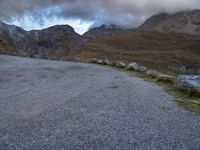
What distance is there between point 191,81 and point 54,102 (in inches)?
370

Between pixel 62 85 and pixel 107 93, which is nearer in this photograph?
pixel 107 93

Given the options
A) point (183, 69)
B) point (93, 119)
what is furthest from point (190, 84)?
point (183, 69)

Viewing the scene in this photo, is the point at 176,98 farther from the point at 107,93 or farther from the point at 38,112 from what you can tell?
the point at 38,112

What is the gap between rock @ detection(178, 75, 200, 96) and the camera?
1794cm

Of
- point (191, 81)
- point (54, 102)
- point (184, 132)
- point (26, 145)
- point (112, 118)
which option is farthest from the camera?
point (191, 81)

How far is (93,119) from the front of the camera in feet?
39.8

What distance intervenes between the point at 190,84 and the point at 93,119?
29.5ft

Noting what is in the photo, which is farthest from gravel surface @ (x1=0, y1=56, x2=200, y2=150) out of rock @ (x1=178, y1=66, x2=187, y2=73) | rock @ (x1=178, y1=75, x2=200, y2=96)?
rock @ (x1=178, y1=66, x2=187, y2=73)

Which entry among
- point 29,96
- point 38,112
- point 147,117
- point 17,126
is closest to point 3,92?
point 29,96

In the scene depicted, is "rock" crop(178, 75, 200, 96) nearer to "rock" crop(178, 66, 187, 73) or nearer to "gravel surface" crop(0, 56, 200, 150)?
"gravel surface" crop(0, 56, 200, 150)

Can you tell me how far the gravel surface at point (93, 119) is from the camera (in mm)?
9727

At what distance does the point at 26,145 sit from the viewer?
9383mm

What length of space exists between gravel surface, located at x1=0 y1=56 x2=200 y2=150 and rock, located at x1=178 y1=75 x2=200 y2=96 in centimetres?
140

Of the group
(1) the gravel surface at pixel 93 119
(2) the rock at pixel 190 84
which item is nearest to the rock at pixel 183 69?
(2) the rock at pixel 190 84
